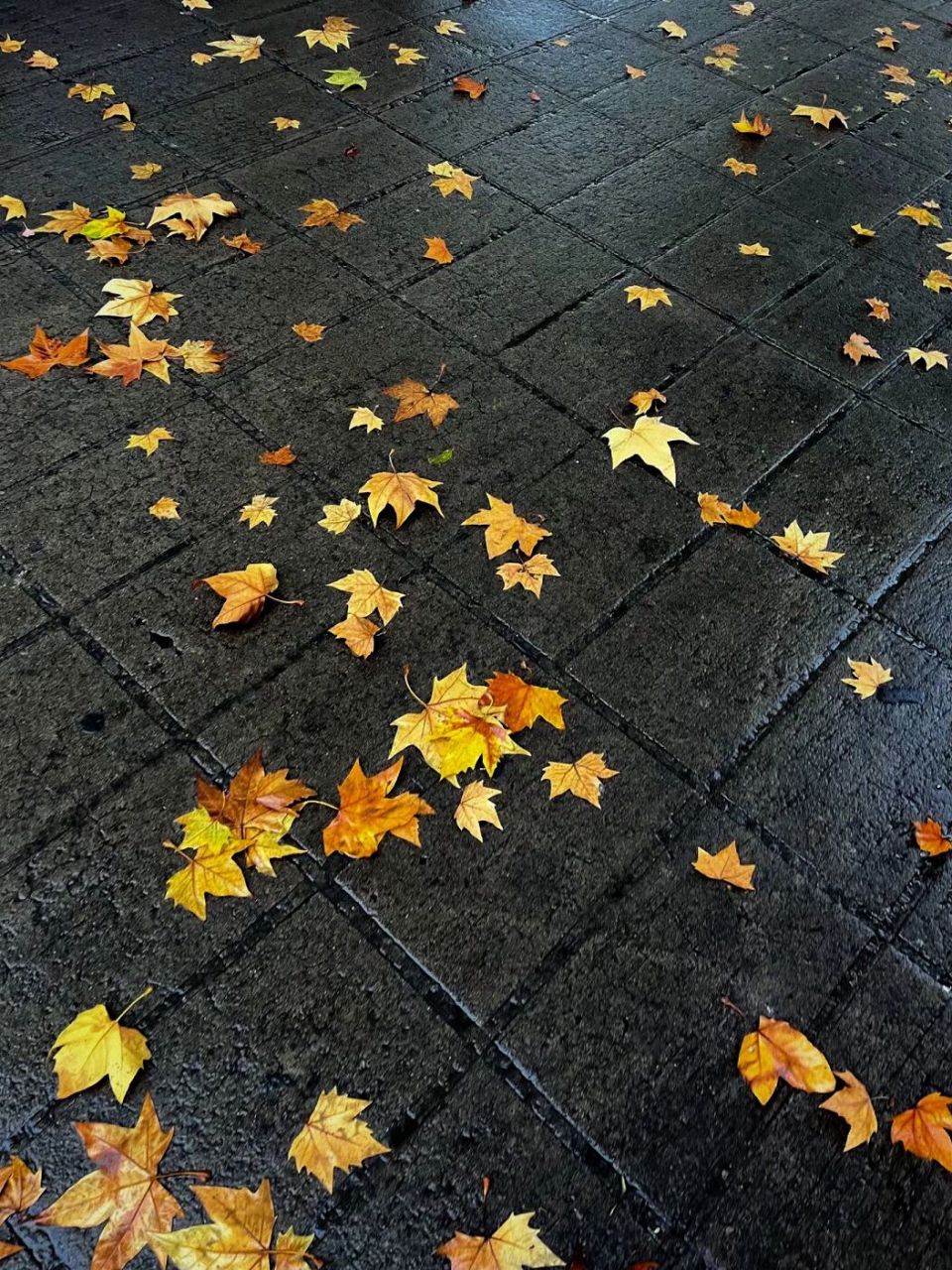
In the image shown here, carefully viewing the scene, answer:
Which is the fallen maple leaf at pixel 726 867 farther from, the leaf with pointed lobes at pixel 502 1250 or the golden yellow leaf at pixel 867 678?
the leaf with pointed lobes at pixel 502 1250

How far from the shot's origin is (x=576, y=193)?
15.5ft

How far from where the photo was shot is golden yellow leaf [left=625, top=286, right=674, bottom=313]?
13.5ft

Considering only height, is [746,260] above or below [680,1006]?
above

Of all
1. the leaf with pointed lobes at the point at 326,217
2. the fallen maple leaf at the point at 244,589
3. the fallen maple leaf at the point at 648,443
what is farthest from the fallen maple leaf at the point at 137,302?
the fallen maple leaf at the point at 648,443

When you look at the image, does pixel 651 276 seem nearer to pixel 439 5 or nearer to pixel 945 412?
pixel 945 412

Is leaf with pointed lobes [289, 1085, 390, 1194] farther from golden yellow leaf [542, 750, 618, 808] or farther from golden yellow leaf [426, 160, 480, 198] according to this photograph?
golden yellow leaf [426, 160, 480, 198]

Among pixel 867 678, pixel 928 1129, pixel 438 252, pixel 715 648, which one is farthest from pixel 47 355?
pixel 928 1129

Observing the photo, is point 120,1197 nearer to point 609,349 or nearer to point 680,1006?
point 680,1006

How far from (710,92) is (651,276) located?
207cm

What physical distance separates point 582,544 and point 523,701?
681 millimetres

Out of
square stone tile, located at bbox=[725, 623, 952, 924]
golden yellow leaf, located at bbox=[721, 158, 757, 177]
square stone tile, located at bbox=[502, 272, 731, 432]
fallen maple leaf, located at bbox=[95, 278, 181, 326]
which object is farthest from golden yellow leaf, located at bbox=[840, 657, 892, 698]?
golden yellow leaf, located at bbox=[721, 158, 757, 177]

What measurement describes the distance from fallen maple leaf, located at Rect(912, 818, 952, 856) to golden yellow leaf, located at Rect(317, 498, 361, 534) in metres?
1.89

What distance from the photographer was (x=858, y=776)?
8.90 ft

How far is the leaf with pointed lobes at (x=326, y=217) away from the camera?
4.35 m
